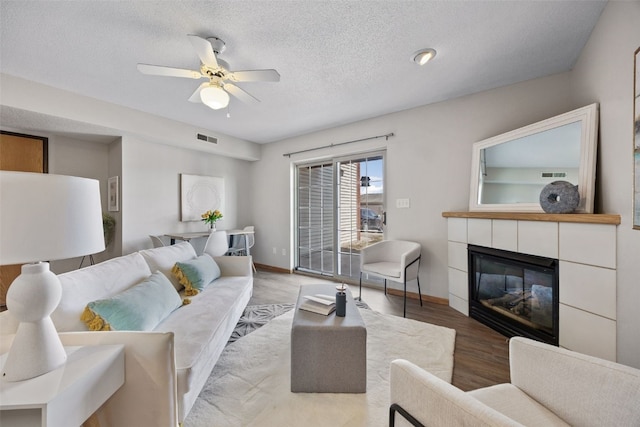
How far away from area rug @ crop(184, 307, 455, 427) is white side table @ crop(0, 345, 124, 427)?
632 mm

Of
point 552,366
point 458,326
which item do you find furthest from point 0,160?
point 458,326

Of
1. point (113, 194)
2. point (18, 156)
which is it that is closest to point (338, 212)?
point (113, 194)

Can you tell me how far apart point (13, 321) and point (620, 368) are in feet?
7.99

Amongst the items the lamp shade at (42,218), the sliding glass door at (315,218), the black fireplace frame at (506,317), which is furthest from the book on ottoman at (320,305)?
the sliding glass door at (315,218)

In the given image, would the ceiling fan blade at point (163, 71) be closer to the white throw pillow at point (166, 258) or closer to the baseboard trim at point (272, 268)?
the white throw pillow at point (166, 258)

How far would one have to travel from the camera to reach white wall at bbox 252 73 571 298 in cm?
256

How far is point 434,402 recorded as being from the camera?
762 millimetres

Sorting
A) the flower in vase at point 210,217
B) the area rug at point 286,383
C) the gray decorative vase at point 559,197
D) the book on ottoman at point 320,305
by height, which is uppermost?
the gray decorative vase at point 559,197

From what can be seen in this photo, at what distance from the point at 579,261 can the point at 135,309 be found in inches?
114

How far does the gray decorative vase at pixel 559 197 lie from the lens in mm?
1832

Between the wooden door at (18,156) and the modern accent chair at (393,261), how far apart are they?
14.7 ft

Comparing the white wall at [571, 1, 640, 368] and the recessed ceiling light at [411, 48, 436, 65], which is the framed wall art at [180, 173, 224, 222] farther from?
the white wall at [571, 1, 640, 368]

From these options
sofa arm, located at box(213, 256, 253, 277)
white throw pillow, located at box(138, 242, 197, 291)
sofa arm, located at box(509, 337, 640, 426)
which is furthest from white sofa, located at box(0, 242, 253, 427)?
sofa arm, located at box(509, 337, 640, 426)

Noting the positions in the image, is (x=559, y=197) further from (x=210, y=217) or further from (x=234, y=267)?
(x=210, y=217)
